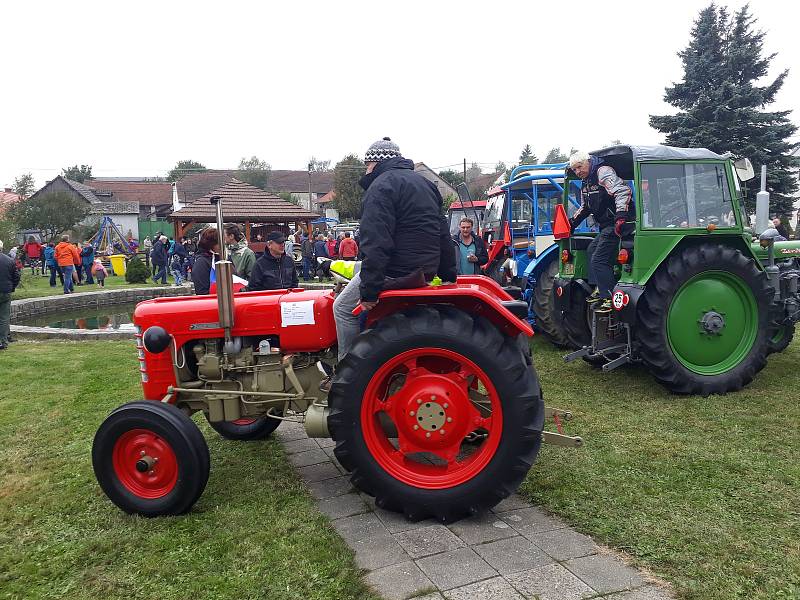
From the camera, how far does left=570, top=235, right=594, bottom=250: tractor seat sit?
6.77 m

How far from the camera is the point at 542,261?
7887 mm

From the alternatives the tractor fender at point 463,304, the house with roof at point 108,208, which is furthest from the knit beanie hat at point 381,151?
the house with roof at point 108,208

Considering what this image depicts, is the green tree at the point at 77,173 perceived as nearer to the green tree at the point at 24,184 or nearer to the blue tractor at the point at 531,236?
the green tree at the point at 24,184

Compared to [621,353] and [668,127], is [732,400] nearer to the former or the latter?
[621,353]

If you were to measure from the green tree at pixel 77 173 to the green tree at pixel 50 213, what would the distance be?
40.3 m

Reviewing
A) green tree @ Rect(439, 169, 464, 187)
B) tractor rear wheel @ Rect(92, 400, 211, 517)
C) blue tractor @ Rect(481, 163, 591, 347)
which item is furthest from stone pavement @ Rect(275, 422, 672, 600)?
green tree @ Rect(439, 169, 464, 187)

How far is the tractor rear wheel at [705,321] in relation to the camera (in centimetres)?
551

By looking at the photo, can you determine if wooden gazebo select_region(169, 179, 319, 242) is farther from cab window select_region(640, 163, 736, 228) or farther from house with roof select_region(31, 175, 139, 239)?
house with roof select_region(31, 175, 139, 239)

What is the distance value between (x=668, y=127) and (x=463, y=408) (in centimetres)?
1913

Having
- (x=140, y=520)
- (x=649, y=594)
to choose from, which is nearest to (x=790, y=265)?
(x=649, y=594)

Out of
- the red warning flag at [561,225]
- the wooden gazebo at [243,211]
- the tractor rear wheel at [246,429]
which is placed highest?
the wooden gazebo at [243,211]

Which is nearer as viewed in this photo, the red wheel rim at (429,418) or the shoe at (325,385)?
the red wheel rim at (429,418)

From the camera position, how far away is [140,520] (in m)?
3.45

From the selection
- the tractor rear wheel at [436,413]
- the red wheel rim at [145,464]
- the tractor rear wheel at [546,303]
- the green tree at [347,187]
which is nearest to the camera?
the tractor rear wheel at [436,413]
